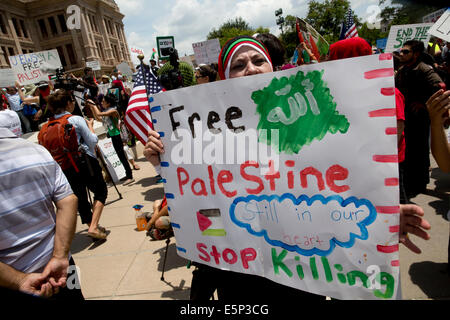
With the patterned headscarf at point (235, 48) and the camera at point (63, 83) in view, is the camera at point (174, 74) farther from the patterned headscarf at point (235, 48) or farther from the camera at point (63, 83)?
the camera at point (63, 83)

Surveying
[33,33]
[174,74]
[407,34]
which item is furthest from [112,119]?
[33,33]

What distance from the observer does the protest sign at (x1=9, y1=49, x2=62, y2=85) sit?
895 cm

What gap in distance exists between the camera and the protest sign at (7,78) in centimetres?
884

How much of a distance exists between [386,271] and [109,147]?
6.09 metres

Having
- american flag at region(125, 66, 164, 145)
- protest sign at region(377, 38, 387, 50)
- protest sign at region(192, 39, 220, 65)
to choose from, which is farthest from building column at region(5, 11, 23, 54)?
american flag at region(125, 66, 164, 145)

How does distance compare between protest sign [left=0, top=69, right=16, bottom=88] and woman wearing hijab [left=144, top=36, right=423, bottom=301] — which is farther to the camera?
protest sign [left=0, top=69, right=16, bottom=88]

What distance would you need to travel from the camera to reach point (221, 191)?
1.28 m

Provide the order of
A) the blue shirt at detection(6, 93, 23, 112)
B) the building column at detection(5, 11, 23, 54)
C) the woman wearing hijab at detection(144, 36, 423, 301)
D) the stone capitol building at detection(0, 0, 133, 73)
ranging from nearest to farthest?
the woman wearing hijab at detection(144, 36, 423, 301)
the blue shirt at detection(6, 93, 23, 112)
the building column at detection(5, 11, 23, 54)
the stone capitol building at detection(0, 0, 133, 73)

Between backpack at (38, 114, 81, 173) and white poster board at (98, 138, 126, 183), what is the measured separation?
2159 mm

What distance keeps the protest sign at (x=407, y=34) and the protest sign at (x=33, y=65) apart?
1010 cm

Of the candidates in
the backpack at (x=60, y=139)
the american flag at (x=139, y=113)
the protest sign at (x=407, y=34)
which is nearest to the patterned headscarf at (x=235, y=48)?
the american flag at (x=139, y=113)

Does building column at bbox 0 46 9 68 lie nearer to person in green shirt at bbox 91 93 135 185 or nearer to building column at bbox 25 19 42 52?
building column at bbox 25 19 42 52

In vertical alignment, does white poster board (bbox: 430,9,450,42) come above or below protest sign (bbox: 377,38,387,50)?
below
